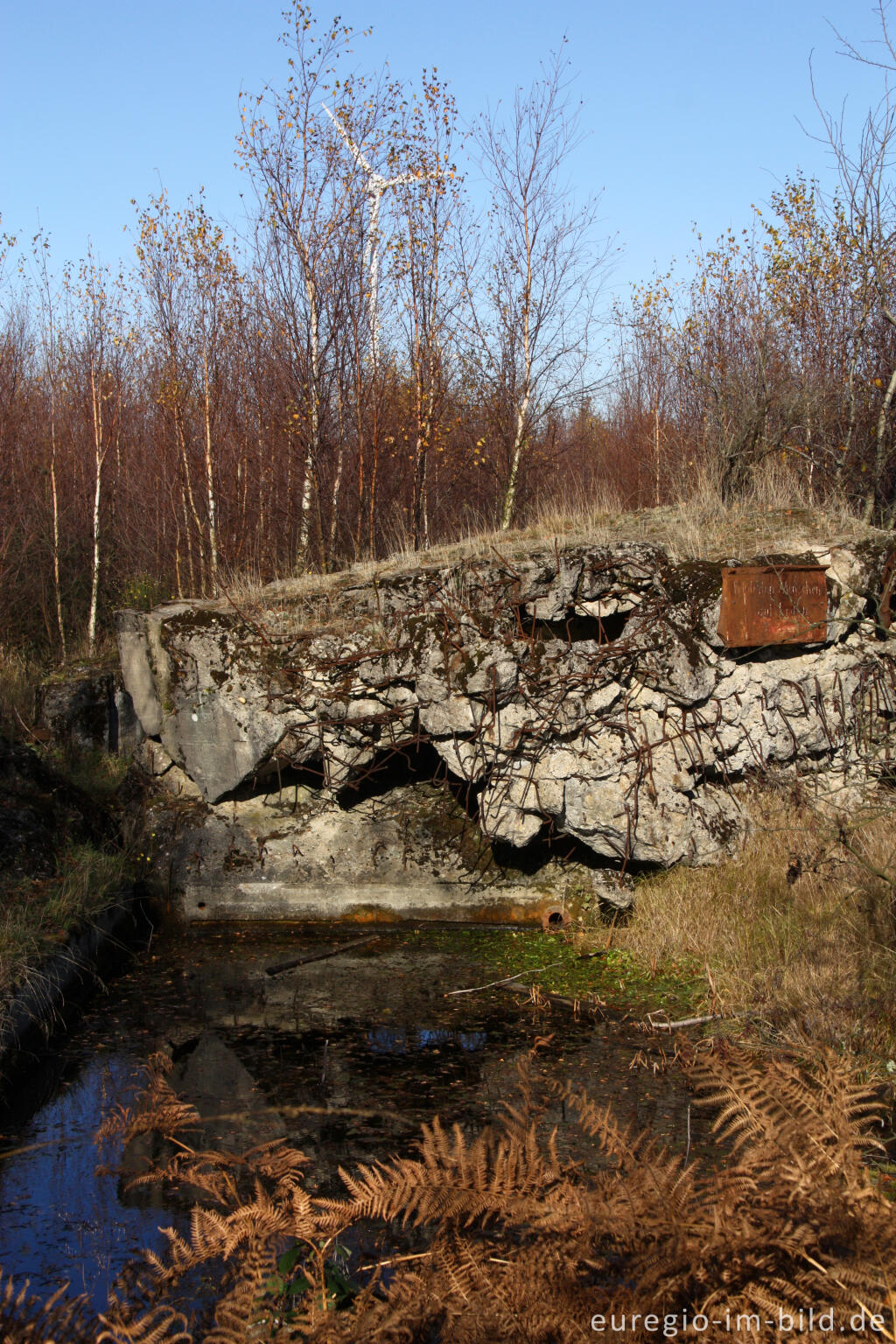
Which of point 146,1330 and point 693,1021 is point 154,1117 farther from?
point 693,1021

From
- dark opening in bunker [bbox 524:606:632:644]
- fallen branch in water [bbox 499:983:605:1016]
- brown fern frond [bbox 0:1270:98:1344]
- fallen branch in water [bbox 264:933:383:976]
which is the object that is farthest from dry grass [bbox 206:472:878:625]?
brown fern frond [bbox 0:1270:98:1344]

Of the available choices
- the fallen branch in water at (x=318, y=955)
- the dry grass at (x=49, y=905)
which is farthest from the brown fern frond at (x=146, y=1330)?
the fallen branch in water at (x=318, y=955)

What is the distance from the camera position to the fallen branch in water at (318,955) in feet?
22.3

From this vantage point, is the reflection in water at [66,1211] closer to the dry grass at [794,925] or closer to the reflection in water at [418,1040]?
the reflection in water at [418,1040]

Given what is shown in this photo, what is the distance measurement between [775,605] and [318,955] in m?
4.20

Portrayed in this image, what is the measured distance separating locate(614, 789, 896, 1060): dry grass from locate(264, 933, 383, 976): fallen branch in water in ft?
6.09

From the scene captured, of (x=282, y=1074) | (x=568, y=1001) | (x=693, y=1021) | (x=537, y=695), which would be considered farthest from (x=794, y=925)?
(x=282, y=1074)

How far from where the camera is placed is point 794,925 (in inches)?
236

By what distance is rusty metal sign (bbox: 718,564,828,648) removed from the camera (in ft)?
24.0

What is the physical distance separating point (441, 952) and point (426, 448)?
325 inches

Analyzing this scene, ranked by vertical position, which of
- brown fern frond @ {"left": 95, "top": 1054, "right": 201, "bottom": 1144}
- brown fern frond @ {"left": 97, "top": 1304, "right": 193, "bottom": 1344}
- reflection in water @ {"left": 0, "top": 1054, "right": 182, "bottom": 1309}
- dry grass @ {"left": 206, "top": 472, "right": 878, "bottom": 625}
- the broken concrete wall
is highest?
dry grass @ {"left": 206, "top": 472, "right": 878, "bottom": 625}

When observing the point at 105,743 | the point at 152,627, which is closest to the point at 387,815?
the point at 152,627

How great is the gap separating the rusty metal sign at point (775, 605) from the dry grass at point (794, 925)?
3.86ft

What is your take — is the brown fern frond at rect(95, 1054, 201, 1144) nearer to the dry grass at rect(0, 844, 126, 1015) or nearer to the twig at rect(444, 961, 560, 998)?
the dry grass at rect(0, 844, 126, 1015)
